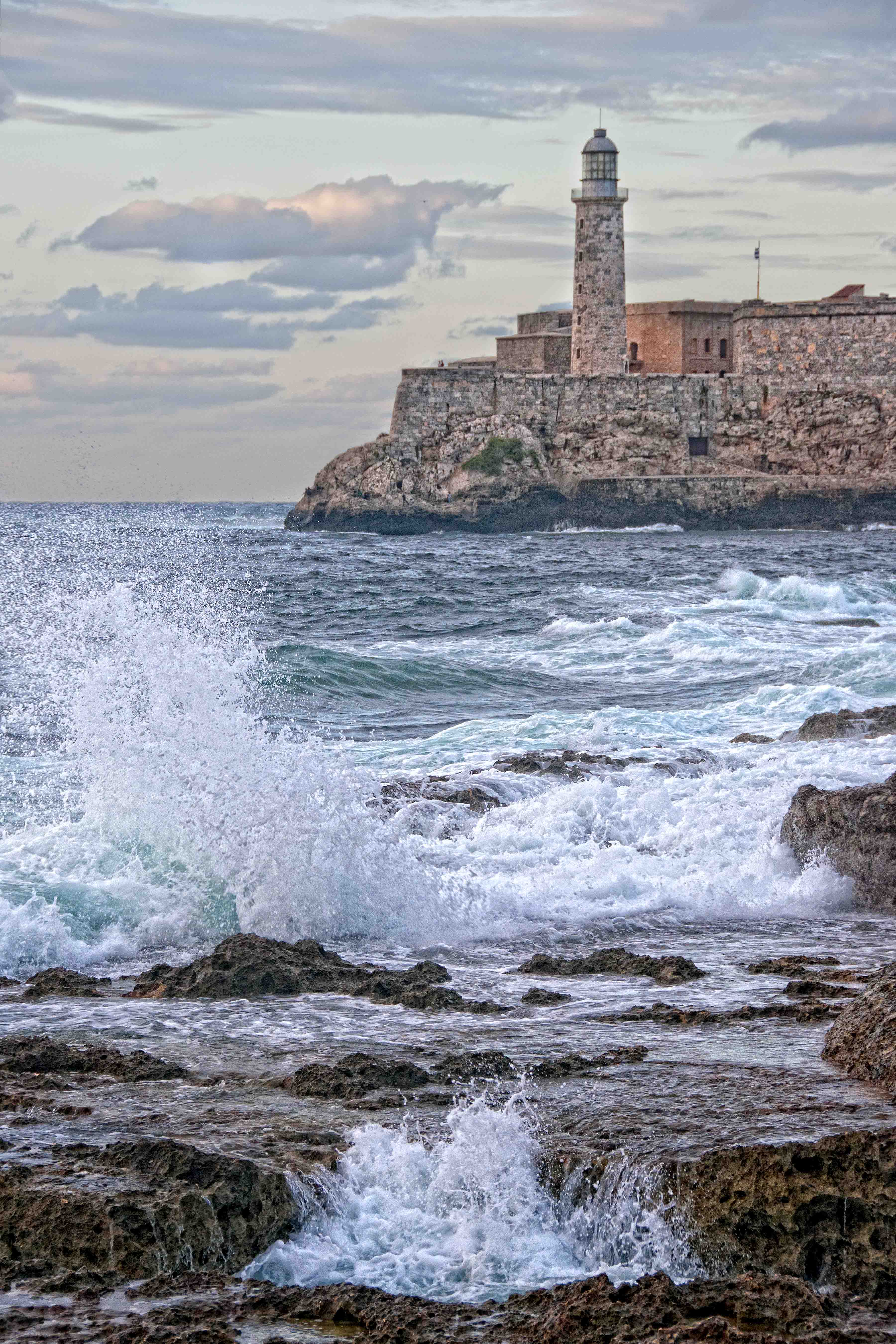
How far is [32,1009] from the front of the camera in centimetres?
517

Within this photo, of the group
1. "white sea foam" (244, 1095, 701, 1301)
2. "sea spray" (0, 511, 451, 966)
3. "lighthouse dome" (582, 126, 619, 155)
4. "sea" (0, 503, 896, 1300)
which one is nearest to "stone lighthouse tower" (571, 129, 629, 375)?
"lighthouse dome" (582, 126, 619, 155)

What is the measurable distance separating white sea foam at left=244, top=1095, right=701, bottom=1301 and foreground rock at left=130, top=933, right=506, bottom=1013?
1.49 meters

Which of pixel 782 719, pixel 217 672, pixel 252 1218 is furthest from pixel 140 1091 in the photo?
pixel 782 719

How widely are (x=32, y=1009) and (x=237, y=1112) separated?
1.51m

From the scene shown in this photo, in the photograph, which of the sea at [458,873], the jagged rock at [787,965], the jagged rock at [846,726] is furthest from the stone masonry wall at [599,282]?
the jagged rock at [787,965]

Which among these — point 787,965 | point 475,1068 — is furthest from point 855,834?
point 475,1068

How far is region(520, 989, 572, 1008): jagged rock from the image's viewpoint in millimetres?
5234

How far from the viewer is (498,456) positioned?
176 feet

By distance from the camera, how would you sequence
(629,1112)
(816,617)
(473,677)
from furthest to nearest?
1. (816,617)
2. (473,677)
3. (629,1112)

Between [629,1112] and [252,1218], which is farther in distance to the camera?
[629,1112]

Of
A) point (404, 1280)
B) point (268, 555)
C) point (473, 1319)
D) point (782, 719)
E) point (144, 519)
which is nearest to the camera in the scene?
point (473, 1319)

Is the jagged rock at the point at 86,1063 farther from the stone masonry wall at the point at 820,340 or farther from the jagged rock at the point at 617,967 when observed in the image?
the stone masonry wall at the point at 820,340

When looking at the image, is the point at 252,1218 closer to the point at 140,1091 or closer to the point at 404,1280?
the point at 404,1280

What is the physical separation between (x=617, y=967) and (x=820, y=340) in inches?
2084
